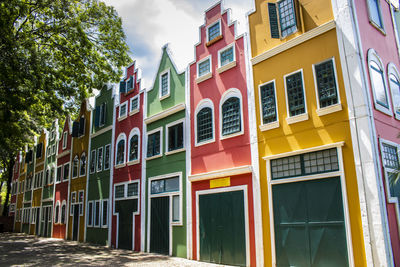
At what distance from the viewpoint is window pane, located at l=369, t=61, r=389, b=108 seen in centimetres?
1118

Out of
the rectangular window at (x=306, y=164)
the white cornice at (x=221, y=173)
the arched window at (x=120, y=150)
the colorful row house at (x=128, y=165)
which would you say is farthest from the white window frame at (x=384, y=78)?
the arched window at (x=120, y=150)

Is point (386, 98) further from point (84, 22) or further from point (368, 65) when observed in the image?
point (84, 22)

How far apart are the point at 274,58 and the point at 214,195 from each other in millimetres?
6340

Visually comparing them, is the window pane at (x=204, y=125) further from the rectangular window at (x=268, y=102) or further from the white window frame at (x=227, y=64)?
the rectangular window at (x=268, y=102)

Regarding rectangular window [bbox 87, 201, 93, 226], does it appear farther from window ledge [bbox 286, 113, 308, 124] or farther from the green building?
window ledge [bbox 286, 113, 308, 124]

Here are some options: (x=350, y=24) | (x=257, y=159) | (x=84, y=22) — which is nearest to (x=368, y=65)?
(x=350, y=24)

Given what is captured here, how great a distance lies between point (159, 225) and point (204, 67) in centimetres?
854

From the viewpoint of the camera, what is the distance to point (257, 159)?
1305 cm

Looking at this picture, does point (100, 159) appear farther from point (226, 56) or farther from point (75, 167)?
point (226, 56)

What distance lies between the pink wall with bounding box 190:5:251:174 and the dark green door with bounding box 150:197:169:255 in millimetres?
2944

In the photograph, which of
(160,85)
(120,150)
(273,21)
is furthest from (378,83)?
(120,150)

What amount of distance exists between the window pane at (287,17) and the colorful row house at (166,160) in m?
6.30

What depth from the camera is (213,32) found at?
1616 centimetres

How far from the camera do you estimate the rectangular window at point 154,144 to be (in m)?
18.9
